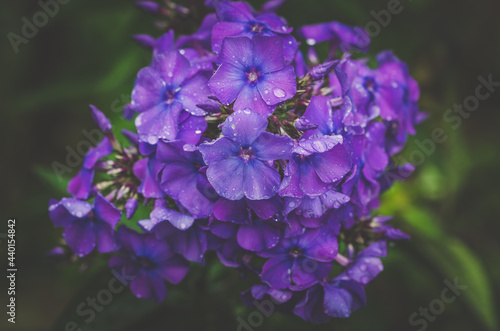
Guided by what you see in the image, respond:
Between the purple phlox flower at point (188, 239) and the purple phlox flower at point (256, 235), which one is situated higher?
the purple phlox flower at point (256, 235)

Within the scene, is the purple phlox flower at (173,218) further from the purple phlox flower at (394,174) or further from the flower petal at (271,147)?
the purple phlox flower at (394,174)

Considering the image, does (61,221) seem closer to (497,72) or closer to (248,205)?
(248,205)

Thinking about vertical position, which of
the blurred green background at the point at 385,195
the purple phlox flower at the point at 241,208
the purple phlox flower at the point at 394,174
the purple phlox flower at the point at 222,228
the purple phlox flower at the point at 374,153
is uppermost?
the purple phlox flower at the point at 374,153

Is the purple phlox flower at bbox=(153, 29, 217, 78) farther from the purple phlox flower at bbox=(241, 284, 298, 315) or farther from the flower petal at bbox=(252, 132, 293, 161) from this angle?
the purple phlox flower at bbox=(241, 284, 298, 315)

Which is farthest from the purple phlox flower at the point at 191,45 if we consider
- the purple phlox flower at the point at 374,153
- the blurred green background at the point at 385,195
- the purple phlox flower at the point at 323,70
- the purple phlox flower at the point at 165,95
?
the blurred green background at the point at 385,195

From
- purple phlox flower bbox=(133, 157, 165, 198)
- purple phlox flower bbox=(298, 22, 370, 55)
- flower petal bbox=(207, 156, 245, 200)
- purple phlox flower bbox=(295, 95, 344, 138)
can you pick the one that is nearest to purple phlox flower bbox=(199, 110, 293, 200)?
flower petal bbox=(207, 156, 245, 200)

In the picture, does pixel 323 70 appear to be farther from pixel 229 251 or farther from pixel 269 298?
pixel 269 298

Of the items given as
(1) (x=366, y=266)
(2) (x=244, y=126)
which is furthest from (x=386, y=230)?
(2) (x=244, y=126)

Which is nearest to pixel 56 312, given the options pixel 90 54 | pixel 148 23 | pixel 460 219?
pixel 90 54
